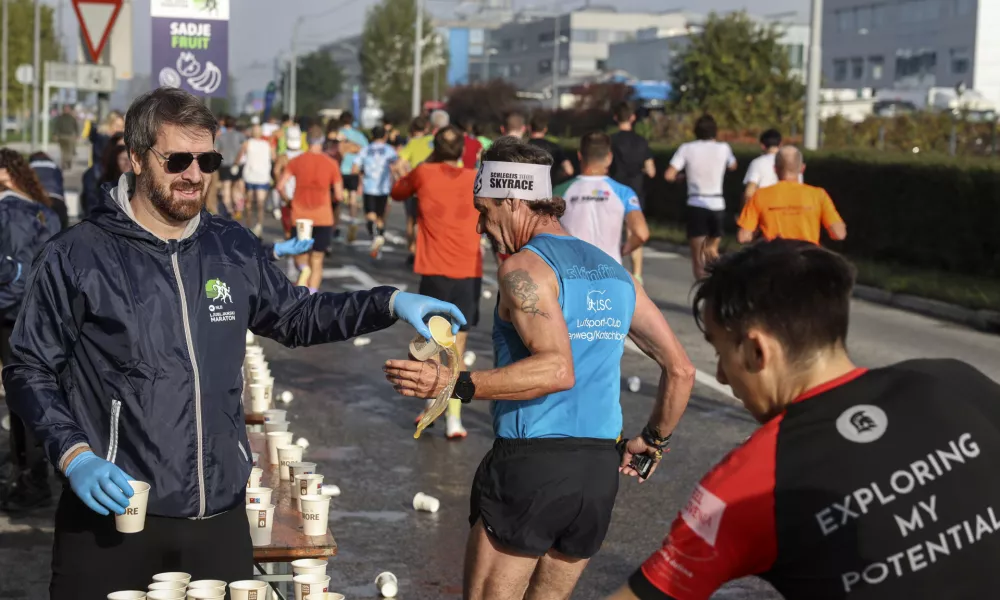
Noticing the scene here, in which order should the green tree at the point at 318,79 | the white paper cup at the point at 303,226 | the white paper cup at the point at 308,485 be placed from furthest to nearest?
the green tree at the point at 318,79 → the white paper cup at the point at 303,226 → the white paper cup at the point at 308,485

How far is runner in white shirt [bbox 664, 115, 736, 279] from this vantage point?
17.0 m

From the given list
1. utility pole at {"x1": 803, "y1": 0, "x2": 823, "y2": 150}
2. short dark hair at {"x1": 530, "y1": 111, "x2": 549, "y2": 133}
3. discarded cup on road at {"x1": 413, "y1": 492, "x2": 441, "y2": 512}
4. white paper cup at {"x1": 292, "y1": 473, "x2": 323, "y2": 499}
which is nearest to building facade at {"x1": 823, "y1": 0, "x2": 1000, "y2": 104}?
utility pole at {"x1": 803, "y1": 0, "x2": 823, "y2": 150}

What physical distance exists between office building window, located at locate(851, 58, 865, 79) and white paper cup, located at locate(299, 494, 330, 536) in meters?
106

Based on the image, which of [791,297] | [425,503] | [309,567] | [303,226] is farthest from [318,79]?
[791,297]

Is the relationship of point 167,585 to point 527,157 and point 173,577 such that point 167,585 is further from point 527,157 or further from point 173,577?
point 527,157

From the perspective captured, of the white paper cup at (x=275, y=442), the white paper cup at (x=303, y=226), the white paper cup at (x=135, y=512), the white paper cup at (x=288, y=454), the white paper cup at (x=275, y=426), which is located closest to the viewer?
the white paper cup at (x=135, y=512)

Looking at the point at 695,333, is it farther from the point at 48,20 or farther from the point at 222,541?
the point at 48,20

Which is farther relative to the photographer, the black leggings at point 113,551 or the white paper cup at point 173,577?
the black leggings at point 113,551

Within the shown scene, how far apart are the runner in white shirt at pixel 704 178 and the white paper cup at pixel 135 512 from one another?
13.5m

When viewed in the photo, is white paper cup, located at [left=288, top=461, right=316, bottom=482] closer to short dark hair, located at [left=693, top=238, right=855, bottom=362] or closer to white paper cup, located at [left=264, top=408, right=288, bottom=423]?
white paper cup, located at [left=264, top=408, right=288, bottom=423]

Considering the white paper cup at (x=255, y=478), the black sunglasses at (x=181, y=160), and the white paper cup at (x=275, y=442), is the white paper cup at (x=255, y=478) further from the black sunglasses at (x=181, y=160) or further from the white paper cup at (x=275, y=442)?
the black sunglasses at (x=181, y=160)

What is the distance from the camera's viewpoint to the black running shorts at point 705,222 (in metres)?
17.2

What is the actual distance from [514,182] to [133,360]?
1454 mm

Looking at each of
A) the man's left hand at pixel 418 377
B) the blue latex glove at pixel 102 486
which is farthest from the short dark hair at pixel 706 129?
the blue latex glove at pixel 102 486
